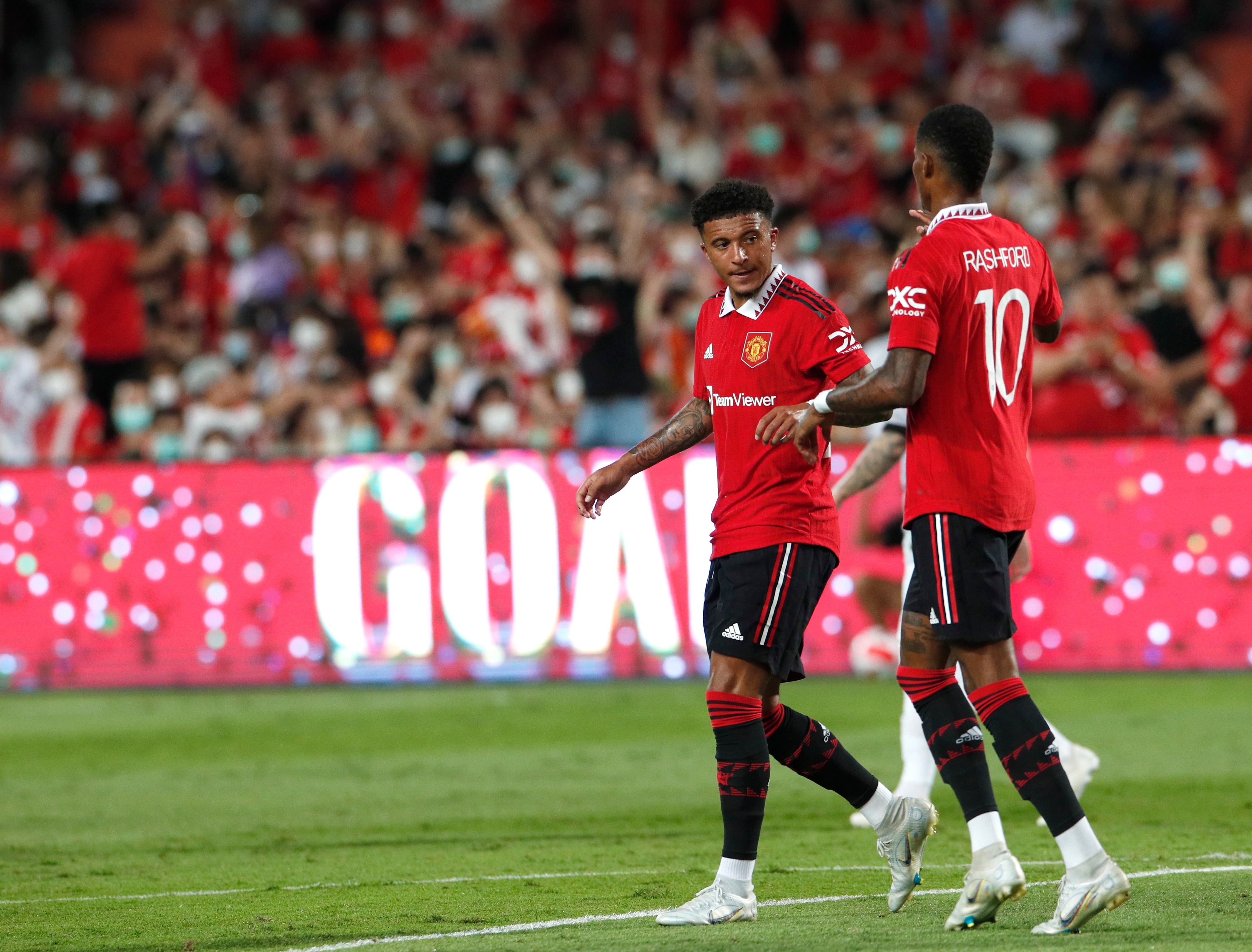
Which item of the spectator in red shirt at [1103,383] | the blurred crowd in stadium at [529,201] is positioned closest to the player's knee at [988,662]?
the blurred crowd in stadium at [529,201]

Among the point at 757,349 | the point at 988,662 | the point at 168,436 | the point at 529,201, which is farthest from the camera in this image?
the point at 529,201

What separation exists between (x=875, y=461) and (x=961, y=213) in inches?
72.4

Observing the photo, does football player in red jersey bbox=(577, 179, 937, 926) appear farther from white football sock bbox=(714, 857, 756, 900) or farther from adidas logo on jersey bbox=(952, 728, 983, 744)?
adidas logo on jersey bbox=(952, 728, 983, 744)

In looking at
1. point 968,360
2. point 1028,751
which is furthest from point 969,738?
point 968,360

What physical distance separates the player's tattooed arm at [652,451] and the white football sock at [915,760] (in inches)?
67.4

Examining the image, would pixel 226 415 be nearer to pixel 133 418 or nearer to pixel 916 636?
pixel 133 418

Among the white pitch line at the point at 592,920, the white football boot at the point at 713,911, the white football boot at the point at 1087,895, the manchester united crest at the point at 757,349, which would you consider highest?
the manchester united crest at the point at 757,349

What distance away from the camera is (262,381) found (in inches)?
628

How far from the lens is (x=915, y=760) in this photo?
680 centimetres

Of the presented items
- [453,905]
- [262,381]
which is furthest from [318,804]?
[262,381]

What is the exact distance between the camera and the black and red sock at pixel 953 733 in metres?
4.95

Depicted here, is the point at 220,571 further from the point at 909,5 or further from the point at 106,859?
the point at 909,5

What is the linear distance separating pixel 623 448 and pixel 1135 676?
12.8ft

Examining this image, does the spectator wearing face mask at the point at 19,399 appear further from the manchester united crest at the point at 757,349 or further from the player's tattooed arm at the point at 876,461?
the manchester united crest at the point at 757,349
